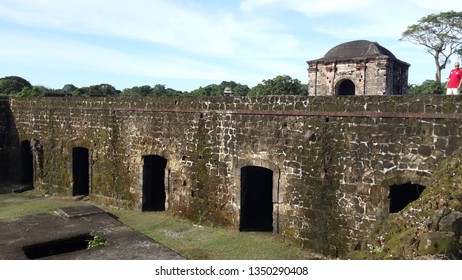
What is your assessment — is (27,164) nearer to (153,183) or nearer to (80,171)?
(80,171)

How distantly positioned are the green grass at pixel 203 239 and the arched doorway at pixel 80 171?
5.70ft

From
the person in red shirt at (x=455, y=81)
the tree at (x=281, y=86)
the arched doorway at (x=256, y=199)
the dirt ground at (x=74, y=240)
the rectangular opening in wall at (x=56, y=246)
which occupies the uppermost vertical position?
the tree at (x=281, y=86)

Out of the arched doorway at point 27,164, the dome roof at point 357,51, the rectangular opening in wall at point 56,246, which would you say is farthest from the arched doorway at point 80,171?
the dome roof at point 357,51

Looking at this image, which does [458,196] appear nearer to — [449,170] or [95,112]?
[449,170]

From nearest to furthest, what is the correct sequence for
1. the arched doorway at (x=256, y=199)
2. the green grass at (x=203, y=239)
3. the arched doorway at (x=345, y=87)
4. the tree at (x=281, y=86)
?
the green grass at (x=203, y=239) → the arched doorway at (x=256, y=199) → the arched doorway at (x=345, y=87) → the tree at (x=281, y=86)

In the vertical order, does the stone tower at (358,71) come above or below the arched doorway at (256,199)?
above

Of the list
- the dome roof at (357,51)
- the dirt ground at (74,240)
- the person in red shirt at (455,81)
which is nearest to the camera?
the dirt ground at (74,240)

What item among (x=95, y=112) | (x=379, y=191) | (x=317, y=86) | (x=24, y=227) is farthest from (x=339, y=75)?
(x=24, y=227)

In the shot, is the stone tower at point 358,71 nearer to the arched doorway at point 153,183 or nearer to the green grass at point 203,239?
the arched doorway at point 153,183

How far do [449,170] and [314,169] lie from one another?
9.49 feet

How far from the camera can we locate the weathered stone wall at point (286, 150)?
746cm

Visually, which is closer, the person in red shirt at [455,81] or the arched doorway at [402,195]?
the person in red shirt at [455,81]

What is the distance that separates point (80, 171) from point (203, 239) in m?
7.00

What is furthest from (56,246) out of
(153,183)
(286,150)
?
(153,183)
